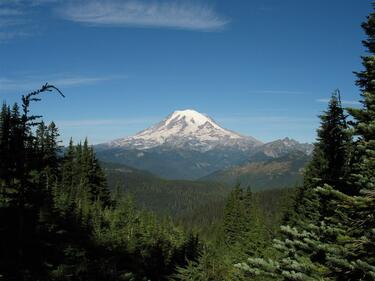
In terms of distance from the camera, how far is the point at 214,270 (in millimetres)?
31219

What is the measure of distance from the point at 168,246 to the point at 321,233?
62869 millimetres

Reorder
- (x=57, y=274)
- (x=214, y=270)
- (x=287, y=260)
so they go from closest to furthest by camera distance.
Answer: (x=287, y=260), (x=57, y=274), (x=214, y=270)

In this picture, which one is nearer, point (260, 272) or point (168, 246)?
point (260, 272)

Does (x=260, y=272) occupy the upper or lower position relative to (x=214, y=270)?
upper

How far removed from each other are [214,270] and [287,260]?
26.0 m

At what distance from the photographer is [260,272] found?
656 centimetres

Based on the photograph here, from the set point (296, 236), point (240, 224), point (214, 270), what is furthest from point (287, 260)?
point (240, 224)

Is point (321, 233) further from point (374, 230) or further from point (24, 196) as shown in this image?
point (24, 196)

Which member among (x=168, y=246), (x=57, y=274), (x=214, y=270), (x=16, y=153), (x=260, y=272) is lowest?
(x=168, y=246)

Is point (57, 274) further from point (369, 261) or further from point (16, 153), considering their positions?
point (369, 261)

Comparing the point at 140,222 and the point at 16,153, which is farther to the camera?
Answer: the point at 140,222

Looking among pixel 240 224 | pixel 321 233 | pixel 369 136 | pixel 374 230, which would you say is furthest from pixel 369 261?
pixel 240 224

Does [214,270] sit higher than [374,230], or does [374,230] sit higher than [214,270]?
[374,230]

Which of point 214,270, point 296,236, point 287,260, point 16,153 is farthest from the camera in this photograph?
point 214,270
